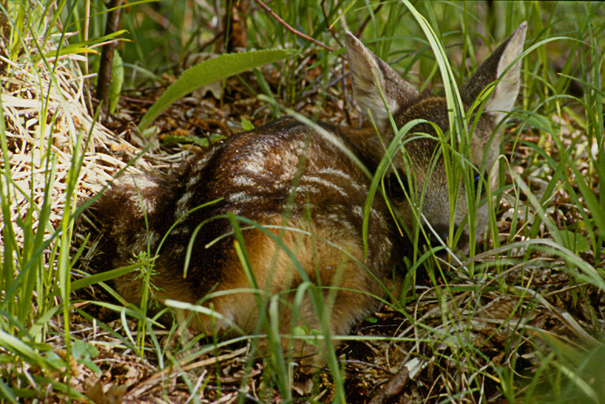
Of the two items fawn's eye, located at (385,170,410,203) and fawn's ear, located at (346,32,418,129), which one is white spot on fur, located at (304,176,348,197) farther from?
fawn's ear, located at (346,32,418,129)

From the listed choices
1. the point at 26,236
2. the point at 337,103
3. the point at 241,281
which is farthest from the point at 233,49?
the point at 26,236

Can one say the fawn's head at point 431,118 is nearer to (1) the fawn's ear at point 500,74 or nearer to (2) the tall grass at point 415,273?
(1) the fawn's ear at point 500,74

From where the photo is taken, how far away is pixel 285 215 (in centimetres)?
188

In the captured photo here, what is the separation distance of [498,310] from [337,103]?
222cm

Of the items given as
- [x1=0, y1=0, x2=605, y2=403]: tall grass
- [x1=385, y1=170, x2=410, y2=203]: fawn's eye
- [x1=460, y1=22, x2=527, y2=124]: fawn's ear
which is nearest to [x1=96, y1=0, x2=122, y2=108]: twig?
[x1=0, y1=0, x2=605, y2=403]: tall grass

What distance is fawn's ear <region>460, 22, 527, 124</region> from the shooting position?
3.18 metres

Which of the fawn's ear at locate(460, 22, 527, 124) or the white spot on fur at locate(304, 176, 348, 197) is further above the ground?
the fawn's ear at locate(460, 22, 527, 124)

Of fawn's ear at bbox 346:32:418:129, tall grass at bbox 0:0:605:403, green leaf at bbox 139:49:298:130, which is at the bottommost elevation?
tall grass at bbox 0:0:605:403

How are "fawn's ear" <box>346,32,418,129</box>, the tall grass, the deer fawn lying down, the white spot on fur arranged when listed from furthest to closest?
"fawn's ear" <box>346,32,418,129</box>, the white spot on fur, the deer fawn lying down, the tall grass

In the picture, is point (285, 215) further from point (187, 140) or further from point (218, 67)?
point (187, 140)

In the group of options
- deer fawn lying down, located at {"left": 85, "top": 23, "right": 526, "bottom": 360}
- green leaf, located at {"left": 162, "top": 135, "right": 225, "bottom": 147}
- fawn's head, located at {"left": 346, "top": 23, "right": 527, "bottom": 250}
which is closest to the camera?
deer fawn lying down, located at {"left": 85, "top": 23, "right": 526, "bottom": 360}

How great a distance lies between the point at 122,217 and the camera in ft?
8.77

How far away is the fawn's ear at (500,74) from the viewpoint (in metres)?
3.18

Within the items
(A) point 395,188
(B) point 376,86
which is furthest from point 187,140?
(A) point 395,188
